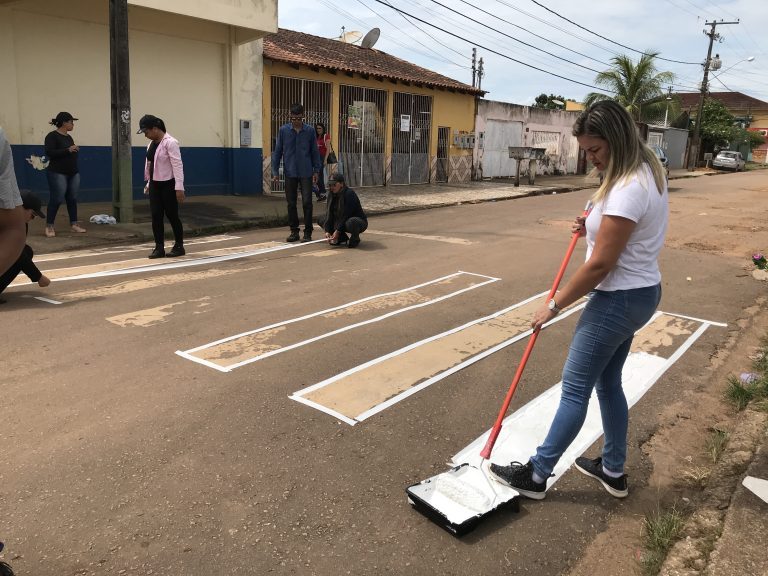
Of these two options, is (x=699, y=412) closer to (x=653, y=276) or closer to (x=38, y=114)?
(x=653, y=276)

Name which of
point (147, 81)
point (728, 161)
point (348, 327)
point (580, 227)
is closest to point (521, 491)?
point (580, 227)

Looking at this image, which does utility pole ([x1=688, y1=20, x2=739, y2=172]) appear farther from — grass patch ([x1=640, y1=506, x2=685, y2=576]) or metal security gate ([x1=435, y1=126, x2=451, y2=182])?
grass patch ([x1=640, y1=506, x2=685, y2=576])

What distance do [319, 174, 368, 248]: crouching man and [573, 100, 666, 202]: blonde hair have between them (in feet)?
20.9

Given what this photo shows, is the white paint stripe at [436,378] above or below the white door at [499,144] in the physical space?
below

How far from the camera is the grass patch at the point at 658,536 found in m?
2.71

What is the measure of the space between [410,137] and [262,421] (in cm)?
1874

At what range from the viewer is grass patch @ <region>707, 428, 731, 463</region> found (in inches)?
144

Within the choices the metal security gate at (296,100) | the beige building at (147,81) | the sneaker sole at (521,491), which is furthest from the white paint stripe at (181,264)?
the metal security gate at (296,100)

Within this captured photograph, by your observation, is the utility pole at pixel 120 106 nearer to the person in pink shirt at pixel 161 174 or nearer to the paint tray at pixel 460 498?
the person in pink shirt at pixel 161 174

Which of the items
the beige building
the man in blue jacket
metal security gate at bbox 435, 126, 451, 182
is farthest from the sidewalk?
the man in blue jacket

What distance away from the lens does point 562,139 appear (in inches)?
1200

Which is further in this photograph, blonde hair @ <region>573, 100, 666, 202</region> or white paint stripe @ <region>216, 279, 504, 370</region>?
white paint stripe @ <region>216, 279, 504, 370</region>

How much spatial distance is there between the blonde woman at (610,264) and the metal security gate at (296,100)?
13.9m

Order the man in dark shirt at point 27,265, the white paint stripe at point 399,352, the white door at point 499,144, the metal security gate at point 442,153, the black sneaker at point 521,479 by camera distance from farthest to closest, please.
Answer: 1. the white door at point 499,144
2. the metal security gate at point 442,153
3. the man in dark shirt at point 27,265
4. the white paint stripe at point 399,352
5. the black sneaker at point 521,479
